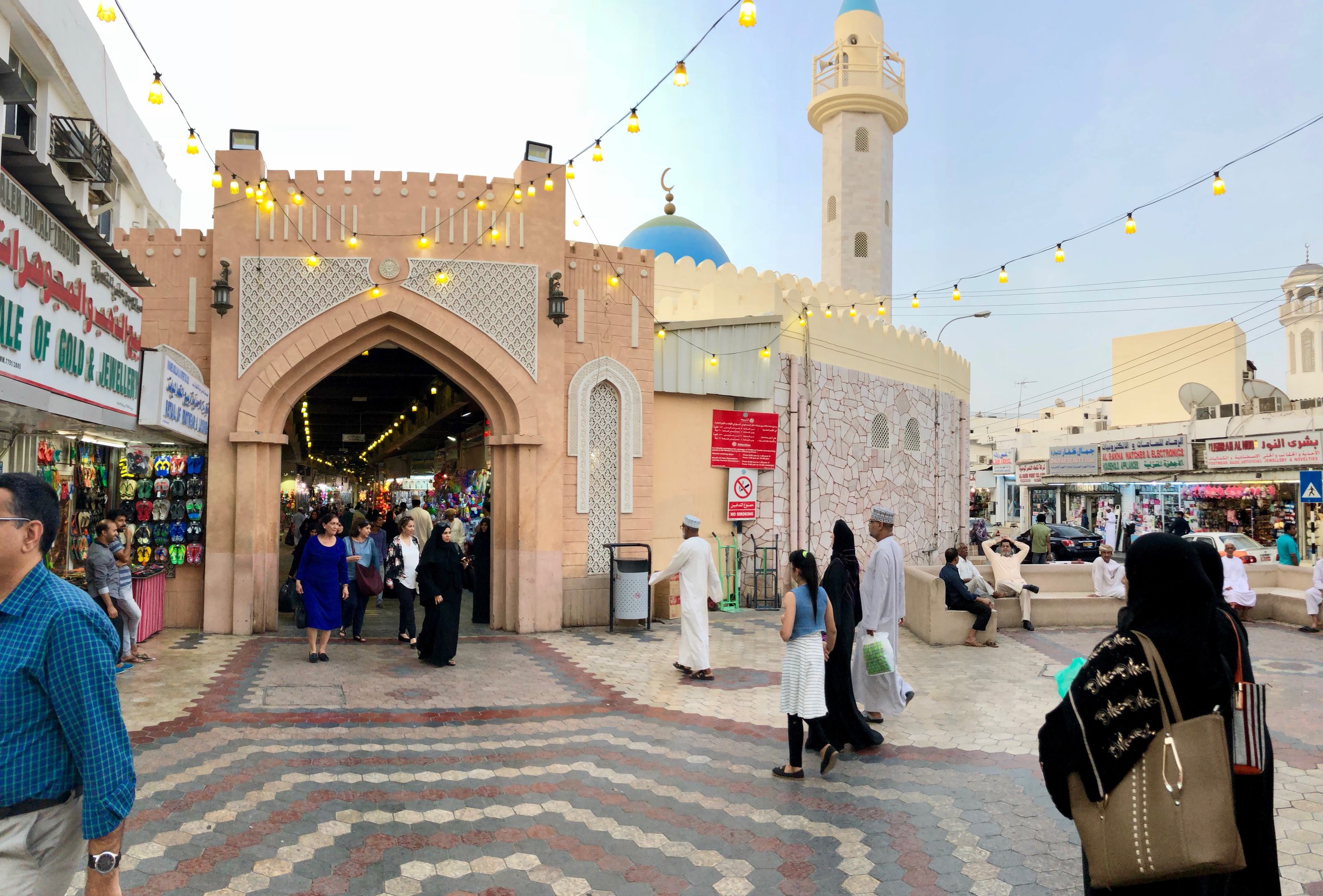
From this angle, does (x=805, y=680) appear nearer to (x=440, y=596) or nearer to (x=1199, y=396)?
(x=440, y=596)

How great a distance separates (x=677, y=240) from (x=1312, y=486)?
1217 cm

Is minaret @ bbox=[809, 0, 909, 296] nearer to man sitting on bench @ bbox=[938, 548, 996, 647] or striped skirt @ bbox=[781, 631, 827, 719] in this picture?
man sitting on bench @ bbox=[938, 548, 996, 647]

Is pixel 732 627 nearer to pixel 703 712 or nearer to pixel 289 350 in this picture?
pixel 703 712

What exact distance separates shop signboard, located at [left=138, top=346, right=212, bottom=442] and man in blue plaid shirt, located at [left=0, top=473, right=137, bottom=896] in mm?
6900

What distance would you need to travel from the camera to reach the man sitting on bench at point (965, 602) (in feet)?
34.6

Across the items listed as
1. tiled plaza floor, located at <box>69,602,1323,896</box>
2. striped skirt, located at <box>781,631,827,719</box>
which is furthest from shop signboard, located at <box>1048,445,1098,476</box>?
striped skirt, located at <box>781,631,827,719</box>

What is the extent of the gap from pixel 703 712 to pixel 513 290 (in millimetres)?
6433

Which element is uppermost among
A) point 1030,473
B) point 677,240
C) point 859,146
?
point 859,146

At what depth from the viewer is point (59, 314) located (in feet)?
20.4

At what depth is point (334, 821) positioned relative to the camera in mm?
4746

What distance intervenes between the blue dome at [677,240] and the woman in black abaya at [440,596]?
10037 mm

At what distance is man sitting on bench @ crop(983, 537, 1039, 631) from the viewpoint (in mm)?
11883

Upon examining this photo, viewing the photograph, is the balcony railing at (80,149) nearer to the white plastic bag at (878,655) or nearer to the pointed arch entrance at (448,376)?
the pointed arch entrance at (448,376)

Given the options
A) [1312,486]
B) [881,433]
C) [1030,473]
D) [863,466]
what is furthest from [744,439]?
[1030,473]
